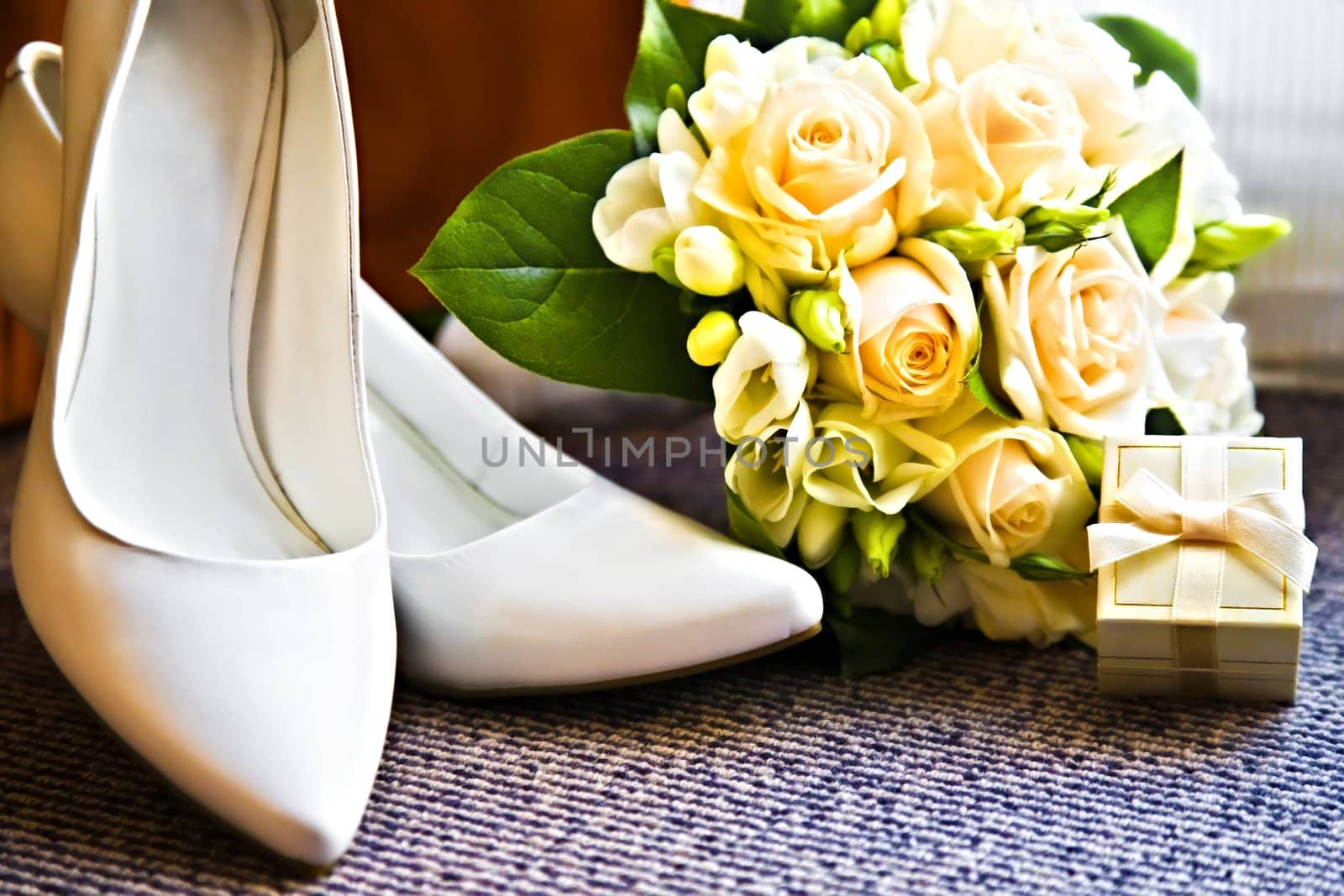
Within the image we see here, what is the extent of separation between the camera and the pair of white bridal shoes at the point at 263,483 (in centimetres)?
51

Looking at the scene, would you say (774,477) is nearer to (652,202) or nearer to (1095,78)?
(652,202)

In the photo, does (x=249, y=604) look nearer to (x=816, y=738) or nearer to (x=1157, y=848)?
(x=816, y=738)

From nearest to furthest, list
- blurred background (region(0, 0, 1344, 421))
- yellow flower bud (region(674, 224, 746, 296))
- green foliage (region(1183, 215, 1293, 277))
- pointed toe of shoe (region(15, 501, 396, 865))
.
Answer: pointed toe of shoe (region(15, 501, 396, 865)) < yellow flower bud (region(674, 224, 746, 296)) < green foliage (region(1183, 215, 1293, 277)) < blurred background (region(0, 0, 1344, 421))

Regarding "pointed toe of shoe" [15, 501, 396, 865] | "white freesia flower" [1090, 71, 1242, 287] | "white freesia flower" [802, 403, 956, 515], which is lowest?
"pointed toe of shoe" [15, 501, 396, 865]

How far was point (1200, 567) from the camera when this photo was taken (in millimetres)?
580

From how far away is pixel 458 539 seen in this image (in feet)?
2.35

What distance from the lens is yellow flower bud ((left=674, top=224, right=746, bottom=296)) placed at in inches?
23.0

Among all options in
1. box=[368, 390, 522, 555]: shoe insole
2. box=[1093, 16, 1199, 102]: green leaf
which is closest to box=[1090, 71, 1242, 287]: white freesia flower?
box=[1093, 16, 1199, 102]: green leaf

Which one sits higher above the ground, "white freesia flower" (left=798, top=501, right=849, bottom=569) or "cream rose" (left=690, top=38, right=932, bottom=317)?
"cream rose" (left=690, top=38, right=932, bottom=317)

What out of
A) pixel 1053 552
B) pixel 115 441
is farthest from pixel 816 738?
pixel 115 441

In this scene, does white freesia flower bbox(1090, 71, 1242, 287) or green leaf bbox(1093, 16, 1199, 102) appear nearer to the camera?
white freesia flower bbox(1090, 71, 1242, 287)

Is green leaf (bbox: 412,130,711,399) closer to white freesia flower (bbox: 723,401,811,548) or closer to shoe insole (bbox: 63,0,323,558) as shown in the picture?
white freesia flower (bbox: 723,401,811,548)

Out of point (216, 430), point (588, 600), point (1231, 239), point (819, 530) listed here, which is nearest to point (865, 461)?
point (819, 530)

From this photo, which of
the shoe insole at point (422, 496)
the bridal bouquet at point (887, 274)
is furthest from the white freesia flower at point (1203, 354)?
the shoe insole at point (422, 496)
